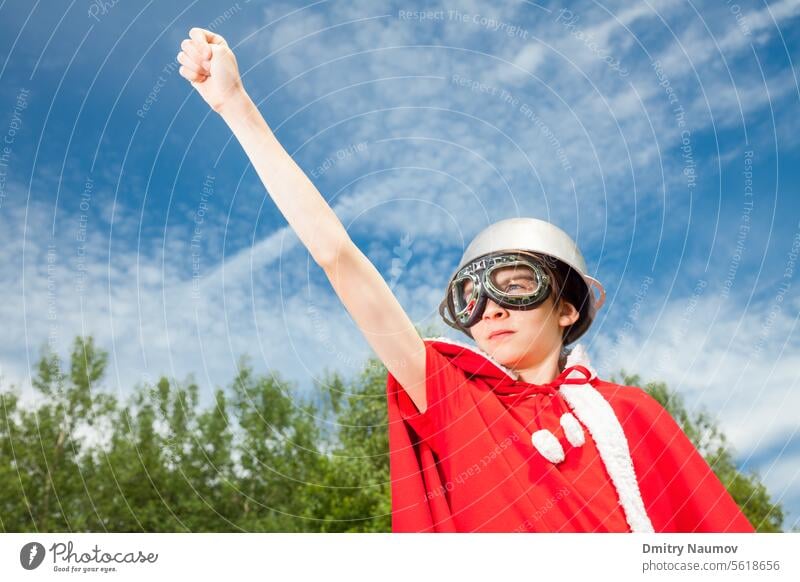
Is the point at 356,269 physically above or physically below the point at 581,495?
above

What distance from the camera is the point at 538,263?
3748 mm

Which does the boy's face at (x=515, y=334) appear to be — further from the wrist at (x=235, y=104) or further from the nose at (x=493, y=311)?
the wrist at (x=235, y=104)

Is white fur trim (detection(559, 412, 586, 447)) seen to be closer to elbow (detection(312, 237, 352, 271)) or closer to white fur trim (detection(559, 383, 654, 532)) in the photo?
white fur trim (detection(559, 383, 654, 532))

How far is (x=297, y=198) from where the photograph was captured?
2980mm

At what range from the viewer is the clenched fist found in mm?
3064

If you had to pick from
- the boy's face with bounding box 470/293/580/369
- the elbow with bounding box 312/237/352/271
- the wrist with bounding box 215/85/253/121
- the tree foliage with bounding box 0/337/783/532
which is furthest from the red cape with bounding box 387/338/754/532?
the tree foliage with bounding box 0/337/783/532

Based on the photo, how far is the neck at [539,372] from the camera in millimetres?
3775

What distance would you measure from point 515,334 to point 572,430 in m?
0.57

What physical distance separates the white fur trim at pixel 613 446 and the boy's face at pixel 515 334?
275 mm

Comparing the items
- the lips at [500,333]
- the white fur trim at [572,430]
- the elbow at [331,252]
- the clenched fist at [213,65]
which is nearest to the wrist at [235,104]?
the clenched fist at [213,65]

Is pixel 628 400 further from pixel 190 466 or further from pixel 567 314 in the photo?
pixel 190 466
